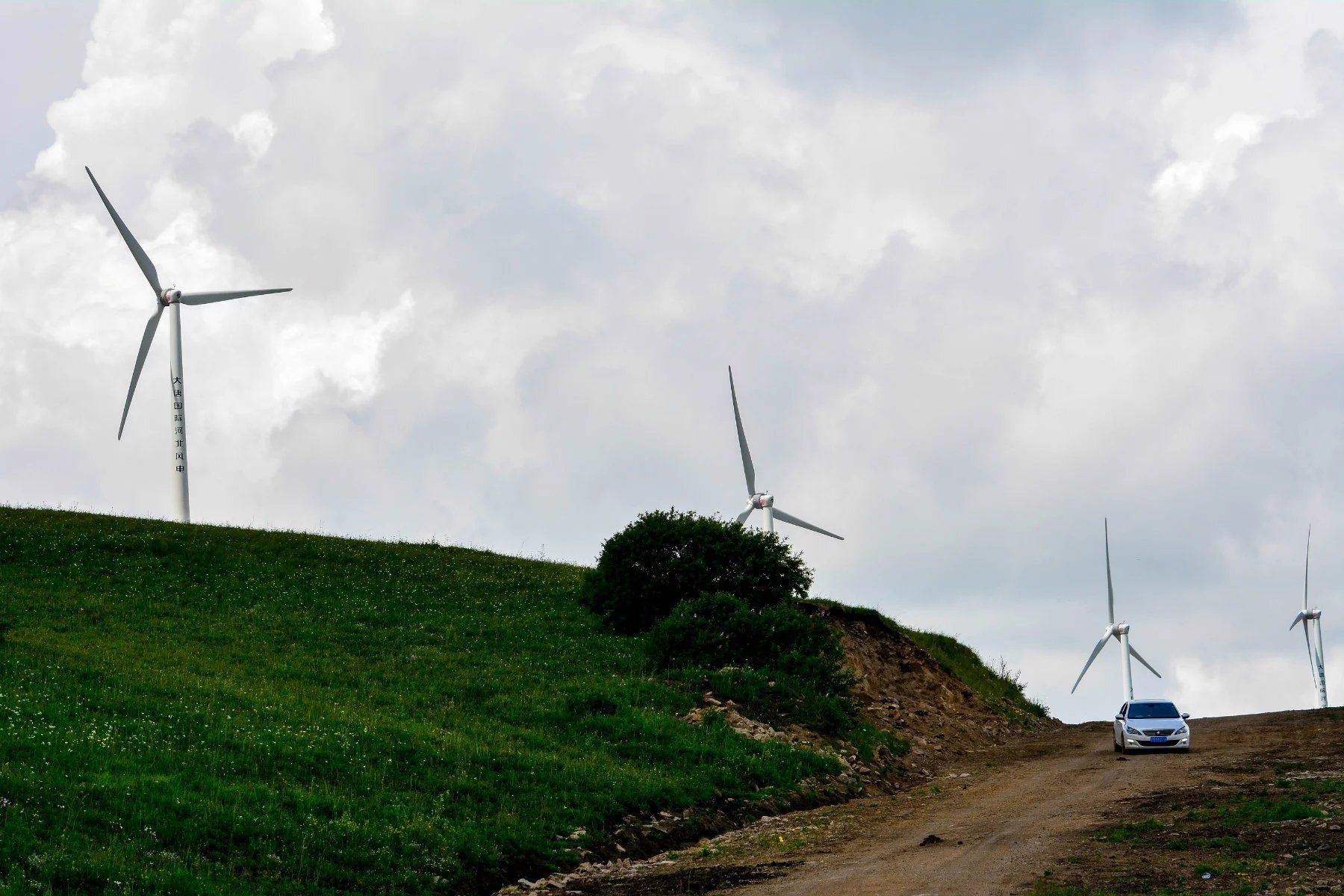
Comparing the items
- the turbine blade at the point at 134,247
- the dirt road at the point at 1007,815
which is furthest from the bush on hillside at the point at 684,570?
the turbine blade at the point at 134,247

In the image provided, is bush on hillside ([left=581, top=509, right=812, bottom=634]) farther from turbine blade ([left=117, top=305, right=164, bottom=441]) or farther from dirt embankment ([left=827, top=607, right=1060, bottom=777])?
turbine blade ([left=117, top=305, right=164, bottom=441])

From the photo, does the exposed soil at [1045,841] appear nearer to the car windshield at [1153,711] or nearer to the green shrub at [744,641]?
the car windshield at [1153,711]

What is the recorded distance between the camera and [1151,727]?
139 feet

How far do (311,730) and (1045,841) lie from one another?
1555cm

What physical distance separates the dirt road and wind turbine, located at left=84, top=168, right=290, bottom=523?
41.7 metres

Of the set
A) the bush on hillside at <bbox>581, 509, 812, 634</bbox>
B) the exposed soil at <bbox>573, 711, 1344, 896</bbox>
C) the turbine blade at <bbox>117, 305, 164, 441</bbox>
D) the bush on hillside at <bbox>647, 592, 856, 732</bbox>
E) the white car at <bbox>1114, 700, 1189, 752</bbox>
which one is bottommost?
the exposed soil at <bbox>573, 711, 1344, 896</bbox>

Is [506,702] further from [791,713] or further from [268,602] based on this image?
[268,602]

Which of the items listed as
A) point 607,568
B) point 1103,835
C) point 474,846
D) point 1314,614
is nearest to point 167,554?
point 607,568

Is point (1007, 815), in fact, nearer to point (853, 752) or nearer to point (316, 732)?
point (853, 752)

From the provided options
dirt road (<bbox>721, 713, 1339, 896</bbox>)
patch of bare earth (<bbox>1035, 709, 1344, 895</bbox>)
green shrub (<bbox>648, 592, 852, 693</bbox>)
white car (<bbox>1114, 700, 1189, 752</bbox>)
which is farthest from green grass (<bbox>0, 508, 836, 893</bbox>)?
white car (<bbox>1114, 700, 1189, 752</bbox>)

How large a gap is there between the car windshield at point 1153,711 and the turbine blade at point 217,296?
48.1m

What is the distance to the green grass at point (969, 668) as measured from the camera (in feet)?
186

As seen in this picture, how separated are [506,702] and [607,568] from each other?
13.7 m

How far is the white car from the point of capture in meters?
42.2
